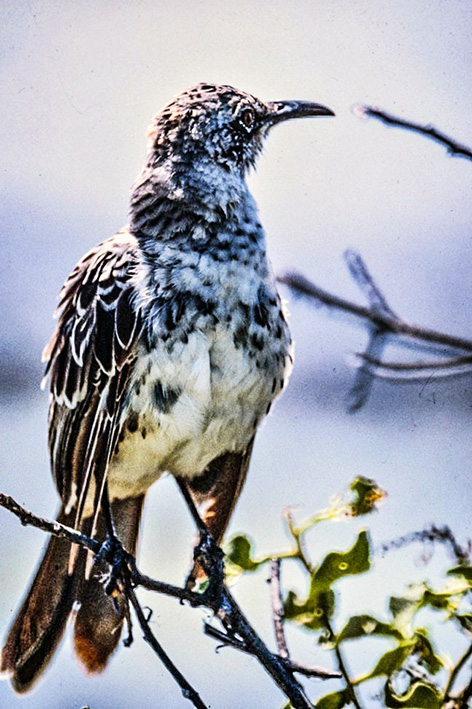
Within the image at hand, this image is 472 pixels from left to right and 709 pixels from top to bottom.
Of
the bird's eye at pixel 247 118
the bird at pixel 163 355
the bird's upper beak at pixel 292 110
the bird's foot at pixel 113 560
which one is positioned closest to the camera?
the bird's foot at pixel 113 560

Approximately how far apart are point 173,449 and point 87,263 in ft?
1.62

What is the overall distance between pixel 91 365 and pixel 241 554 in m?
0.76

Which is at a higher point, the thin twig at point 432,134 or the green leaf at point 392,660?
the thin twig at point 432,134

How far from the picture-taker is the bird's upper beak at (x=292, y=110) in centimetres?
221

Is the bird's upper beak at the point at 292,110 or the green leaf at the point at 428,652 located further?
the bird's upper beak at the point at 292,110

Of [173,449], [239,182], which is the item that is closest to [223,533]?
[173,449]

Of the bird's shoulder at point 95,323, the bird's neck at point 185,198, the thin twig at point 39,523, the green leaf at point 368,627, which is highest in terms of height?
the bird's neck at point 185,198

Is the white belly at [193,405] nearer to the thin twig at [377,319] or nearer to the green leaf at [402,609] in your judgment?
the thin twig at [377,319]

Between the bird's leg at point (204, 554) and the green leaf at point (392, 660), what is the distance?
0.61 m

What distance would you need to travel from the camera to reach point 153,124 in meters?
2.37

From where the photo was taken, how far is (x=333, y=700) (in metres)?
1.43

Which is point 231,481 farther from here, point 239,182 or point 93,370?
point 239,182

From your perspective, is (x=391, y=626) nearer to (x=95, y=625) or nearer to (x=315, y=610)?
(x=315, y=610)

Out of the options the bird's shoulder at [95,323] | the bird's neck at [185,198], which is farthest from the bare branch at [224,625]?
the bird's neck at [185,198]
